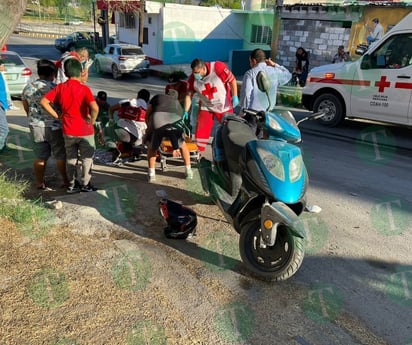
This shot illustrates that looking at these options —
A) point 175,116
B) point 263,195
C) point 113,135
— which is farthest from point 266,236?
point 113,135

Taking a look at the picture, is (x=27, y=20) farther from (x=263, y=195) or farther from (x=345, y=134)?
(x=263, y=195)

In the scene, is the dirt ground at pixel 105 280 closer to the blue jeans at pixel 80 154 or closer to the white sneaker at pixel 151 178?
the blue jeans at pixel 80 154

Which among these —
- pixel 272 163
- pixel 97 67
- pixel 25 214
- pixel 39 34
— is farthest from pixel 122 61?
pixel 39 34

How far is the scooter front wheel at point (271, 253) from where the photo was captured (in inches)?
125

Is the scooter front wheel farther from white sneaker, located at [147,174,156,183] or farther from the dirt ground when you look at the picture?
white sneaker, located at [147,174,156,183]

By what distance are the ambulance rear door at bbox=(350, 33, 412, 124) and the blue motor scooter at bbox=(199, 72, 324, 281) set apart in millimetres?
5055

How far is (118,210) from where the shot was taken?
14.8 ft

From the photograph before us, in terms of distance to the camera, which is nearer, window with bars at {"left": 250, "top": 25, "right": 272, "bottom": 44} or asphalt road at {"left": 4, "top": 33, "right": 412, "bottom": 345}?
asphalt road at {"left": 4, "top": 33, "right": 412, "bottom": 345}

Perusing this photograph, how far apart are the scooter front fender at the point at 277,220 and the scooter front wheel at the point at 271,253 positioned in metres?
0.11

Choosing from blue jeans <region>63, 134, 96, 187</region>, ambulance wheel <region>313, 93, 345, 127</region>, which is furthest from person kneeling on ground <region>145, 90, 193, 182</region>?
ambulance wheel <region>313, 93, 345, 127</region>

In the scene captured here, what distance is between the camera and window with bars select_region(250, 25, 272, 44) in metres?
26.1

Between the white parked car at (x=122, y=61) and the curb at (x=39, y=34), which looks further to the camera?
the curb at (x=39, y=34)

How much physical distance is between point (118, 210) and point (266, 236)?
199 centimetres

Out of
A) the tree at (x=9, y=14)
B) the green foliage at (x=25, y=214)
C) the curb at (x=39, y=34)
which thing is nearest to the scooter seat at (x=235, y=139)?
the green foliage at (x=25, y=214)
